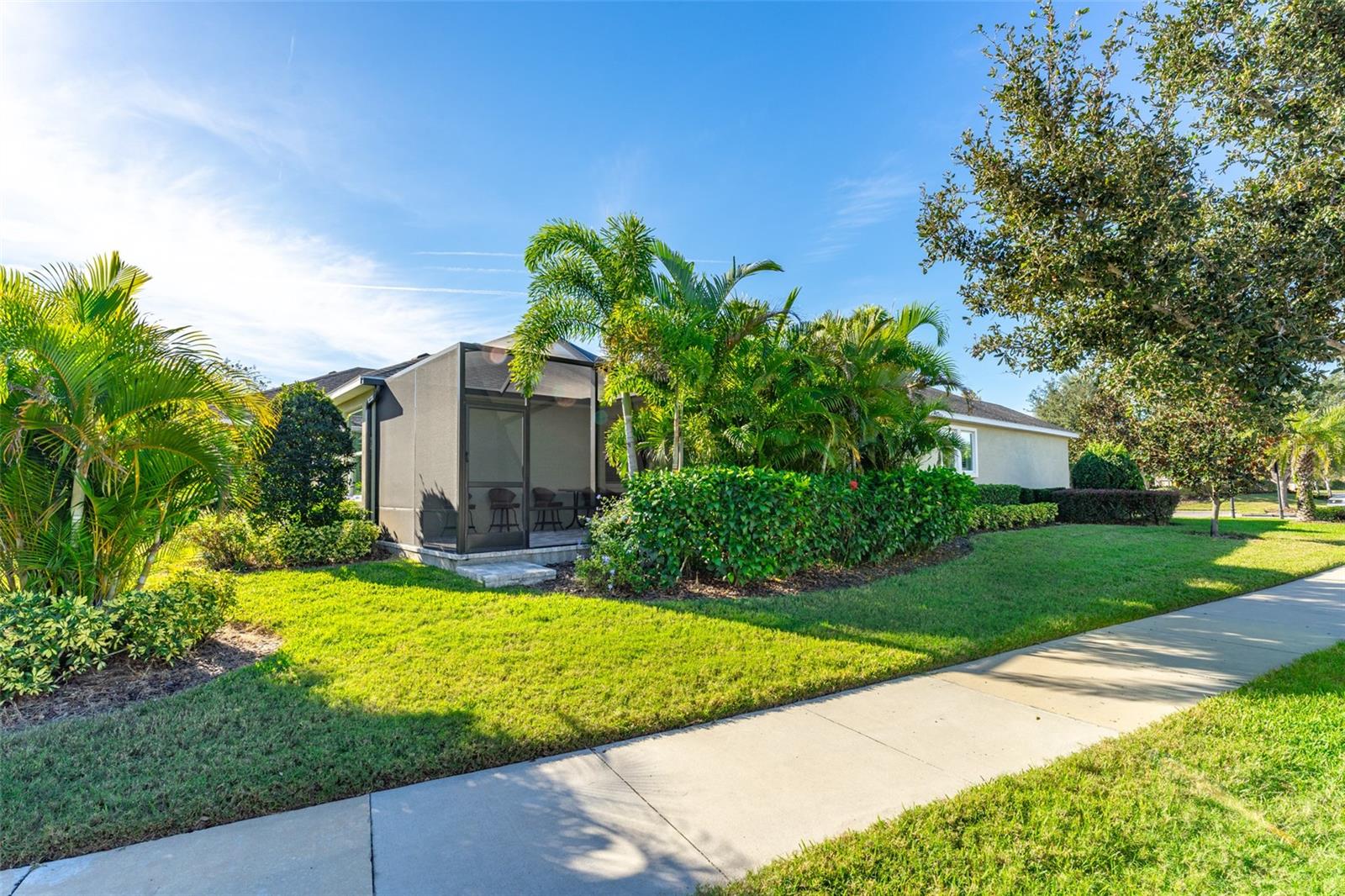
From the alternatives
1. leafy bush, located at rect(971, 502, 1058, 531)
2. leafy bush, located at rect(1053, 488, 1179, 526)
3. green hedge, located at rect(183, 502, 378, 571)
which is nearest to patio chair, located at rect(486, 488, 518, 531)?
green hedge, located at rect(183, 502, 378, 571)

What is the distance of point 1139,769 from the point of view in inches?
130

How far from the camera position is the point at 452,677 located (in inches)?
180

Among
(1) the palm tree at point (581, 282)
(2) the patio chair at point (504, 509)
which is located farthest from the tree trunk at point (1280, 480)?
(2) the patio chair at point (504, 509)

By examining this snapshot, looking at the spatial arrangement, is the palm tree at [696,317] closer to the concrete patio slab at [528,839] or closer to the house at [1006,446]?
the concrete patio slab at [528,839]

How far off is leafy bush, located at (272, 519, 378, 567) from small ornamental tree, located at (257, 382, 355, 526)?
321 millimetres

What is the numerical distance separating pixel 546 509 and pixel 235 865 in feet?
32.2

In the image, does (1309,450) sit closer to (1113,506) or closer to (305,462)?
Result: (1113,506)

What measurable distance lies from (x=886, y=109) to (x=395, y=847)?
1021 centimetres

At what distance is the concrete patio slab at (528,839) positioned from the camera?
95.8 inches

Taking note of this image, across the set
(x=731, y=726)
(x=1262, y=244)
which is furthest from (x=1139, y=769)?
(x=1262, y=244)

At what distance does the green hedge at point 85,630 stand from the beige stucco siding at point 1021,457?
1760cm

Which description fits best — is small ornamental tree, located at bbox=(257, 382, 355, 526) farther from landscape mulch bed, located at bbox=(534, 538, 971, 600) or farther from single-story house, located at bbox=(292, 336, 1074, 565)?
landscape mulch bed, located at bbox=(534, 538, 971, 600)

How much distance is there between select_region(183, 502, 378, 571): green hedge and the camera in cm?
895

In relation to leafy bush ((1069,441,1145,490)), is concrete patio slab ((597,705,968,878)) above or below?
below
